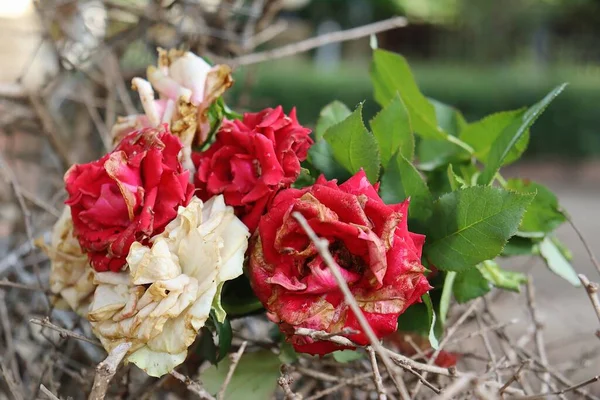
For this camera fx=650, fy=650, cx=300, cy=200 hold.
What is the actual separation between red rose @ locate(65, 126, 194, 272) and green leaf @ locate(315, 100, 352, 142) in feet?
0.62

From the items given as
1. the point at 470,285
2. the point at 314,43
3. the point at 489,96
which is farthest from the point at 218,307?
the point at 489,96

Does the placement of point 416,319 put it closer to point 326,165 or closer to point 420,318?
point 420,318

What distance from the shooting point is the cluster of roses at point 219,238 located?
19.7 inches

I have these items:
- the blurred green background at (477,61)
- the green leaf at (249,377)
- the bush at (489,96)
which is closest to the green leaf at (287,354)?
the green leaf at (249,377)

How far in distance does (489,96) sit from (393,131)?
251 inches

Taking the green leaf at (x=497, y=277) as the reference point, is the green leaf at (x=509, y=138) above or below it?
above

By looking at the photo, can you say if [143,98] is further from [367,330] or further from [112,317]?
[367,330]

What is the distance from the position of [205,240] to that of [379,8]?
442 inches

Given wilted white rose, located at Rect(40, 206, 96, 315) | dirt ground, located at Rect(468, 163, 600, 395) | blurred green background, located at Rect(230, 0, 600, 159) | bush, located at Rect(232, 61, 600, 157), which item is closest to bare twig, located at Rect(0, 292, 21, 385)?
wilted white rose, located at Rect(40, 206, 96, 315)

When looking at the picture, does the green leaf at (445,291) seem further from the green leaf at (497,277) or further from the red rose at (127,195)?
the red rose at (127,195)

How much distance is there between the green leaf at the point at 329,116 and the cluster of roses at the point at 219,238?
0.32 ft

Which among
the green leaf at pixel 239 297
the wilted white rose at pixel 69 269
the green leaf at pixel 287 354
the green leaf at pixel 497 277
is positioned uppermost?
the wilted white rose at pixel 69 269

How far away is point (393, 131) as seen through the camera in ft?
2.10

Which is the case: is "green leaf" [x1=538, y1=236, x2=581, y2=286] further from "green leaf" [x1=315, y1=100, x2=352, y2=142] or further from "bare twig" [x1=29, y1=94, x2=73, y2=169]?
"bare twig" [x1=29, y1=94, x2=73, y2=169]
